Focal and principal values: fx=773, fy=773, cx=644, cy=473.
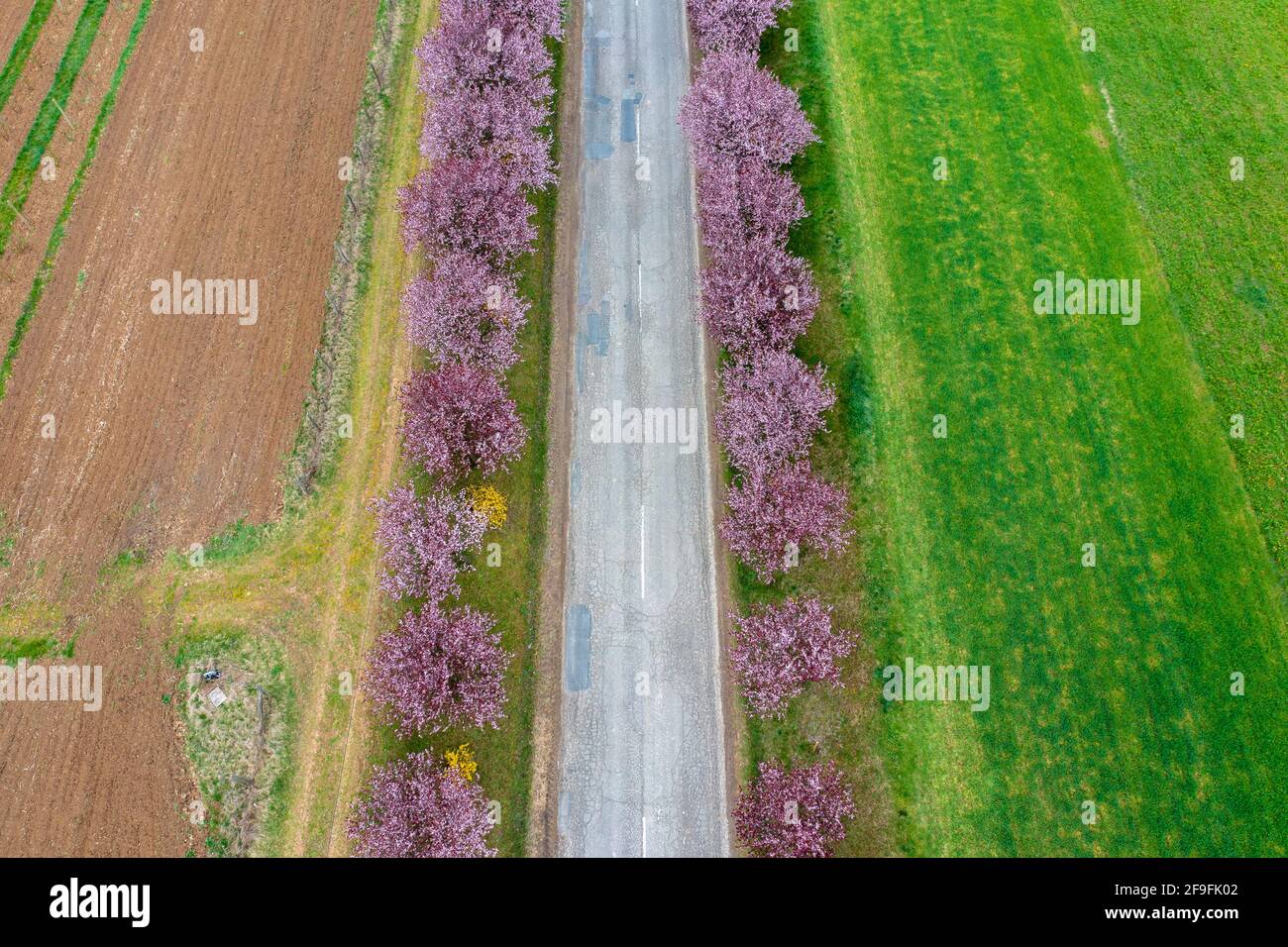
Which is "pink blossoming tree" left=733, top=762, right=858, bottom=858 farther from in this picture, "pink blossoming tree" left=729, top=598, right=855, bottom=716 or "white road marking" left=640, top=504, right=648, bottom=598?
"white road marking" left=640, top=504, right=648, bottom=598

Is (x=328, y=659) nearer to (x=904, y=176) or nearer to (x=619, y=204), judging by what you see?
(x=619, y=204)

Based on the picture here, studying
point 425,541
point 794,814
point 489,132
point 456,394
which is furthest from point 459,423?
point 794,814

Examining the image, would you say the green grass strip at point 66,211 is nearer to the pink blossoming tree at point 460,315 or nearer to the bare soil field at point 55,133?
the bare soil field at point 55,133

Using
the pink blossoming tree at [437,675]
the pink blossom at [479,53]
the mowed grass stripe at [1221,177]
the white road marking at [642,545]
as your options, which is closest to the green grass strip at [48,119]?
the pink blossom at [479,53]

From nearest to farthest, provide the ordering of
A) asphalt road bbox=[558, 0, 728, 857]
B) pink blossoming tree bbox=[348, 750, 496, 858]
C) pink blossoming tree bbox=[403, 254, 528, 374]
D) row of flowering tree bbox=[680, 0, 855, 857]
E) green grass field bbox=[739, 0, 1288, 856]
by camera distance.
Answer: pink blossoming tree bbox=[348, 750, 496, 858] < row of flowering tree bbox=[680, 0, 855, 857] < green grass field bbox=[739, 0, 1288, 856] < asphalt road bbox=[558, 0, 728, 857] < pink blossoming tree bbox=[403, 254, 528, 374]

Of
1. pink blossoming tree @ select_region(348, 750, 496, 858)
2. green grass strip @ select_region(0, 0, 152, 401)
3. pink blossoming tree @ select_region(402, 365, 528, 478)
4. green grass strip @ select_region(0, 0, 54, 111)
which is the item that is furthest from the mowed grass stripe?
green grass strip @ select_region(0, 0, 54, 111)

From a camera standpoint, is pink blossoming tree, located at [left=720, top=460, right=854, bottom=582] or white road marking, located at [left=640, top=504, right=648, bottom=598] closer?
pink blossoming tree, located at [left=720, top=460, right=854, bottom=582]
